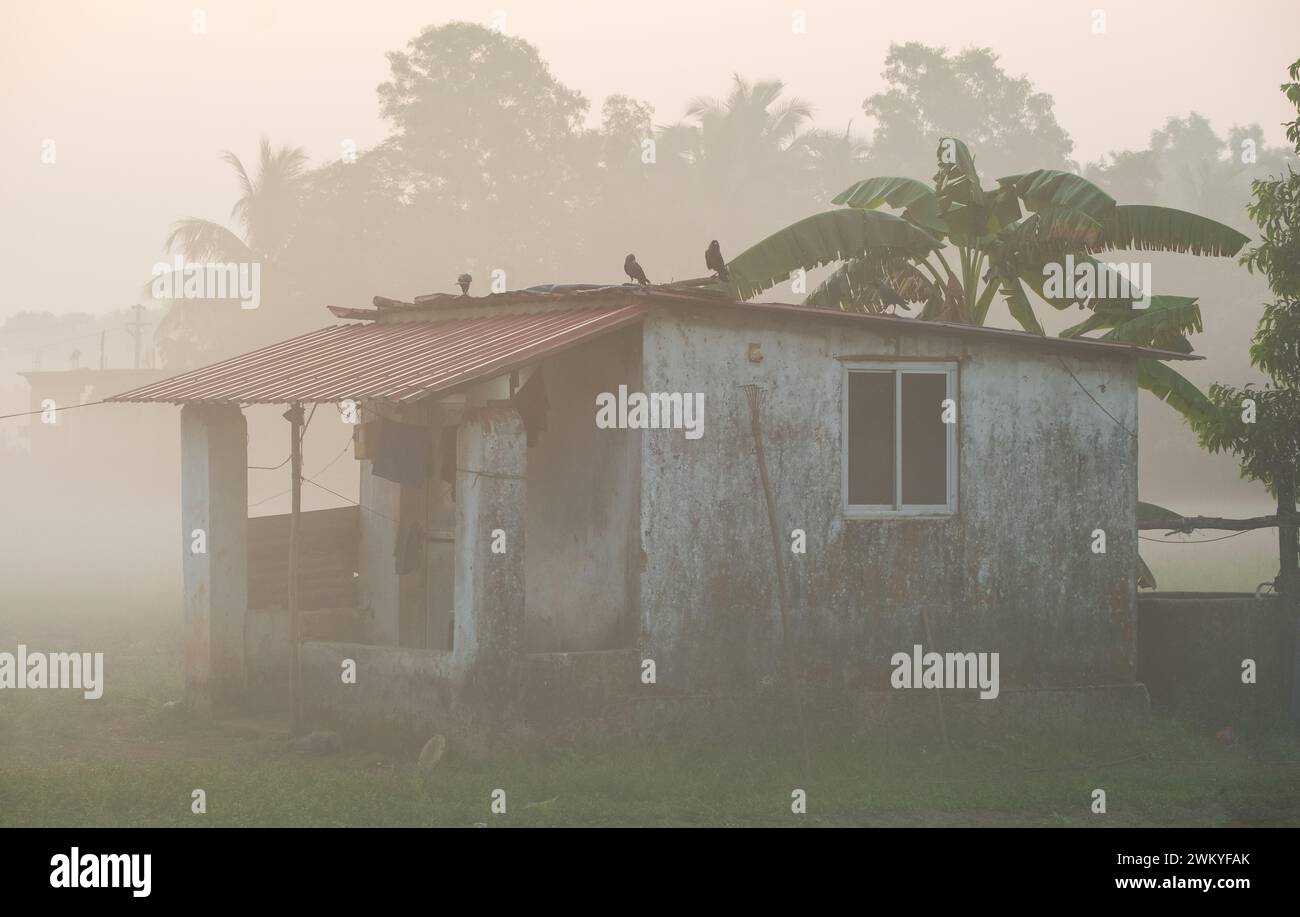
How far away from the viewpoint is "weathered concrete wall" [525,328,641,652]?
12.1 m

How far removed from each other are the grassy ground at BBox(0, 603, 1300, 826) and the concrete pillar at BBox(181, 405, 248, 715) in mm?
471

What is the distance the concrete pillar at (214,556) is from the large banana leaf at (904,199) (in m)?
6.59

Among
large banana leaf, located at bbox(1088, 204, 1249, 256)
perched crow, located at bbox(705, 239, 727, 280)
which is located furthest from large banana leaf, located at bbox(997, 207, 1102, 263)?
perched crow, located at bbox(705, 239, 727, 280)

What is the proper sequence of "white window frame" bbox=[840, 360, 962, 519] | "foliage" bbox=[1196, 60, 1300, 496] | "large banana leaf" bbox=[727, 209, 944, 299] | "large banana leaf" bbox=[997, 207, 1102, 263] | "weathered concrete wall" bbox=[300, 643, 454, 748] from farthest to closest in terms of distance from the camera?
"large banana leaf" bbox=[727, 209, 944, 299] → "large banana leaf" bbox=[997, 207, 1102, 263] → "foliage" bbox=[1196, 60, 1300, 496] → "white window frame" bbox=[840, 360, 962, 519] → "weathered concrete wall" bbox=[300, 643, 454, 748]

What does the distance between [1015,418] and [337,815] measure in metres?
6.34

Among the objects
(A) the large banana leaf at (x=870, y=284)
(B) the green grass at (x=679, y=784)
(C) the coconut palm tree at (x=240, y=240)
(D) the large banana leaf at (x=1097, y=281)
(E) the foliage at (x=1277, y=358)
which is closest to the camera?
(B) the green grass at (x=679, y=784)

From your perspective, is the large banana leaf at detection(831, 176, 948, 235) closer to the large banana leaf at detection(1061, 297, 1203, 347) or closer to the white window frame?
the large banana leaf at detection(1061, 297, 1203, 347)

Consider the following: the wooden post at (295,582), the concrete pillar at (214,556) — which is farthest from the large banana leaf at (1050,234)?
the concrete pillar at (214,556)

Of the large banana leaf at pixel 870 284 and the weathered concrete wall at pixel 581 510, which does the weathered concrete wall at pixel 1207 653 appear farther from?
the weathered concrete wall at pixel 581 510

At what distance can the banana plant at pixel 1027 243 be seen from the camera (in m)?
14.9

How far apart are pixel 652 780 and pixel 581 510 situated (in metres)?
2.74

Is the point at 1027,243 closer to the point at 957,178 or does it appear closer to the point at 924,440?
the point at 957,178
